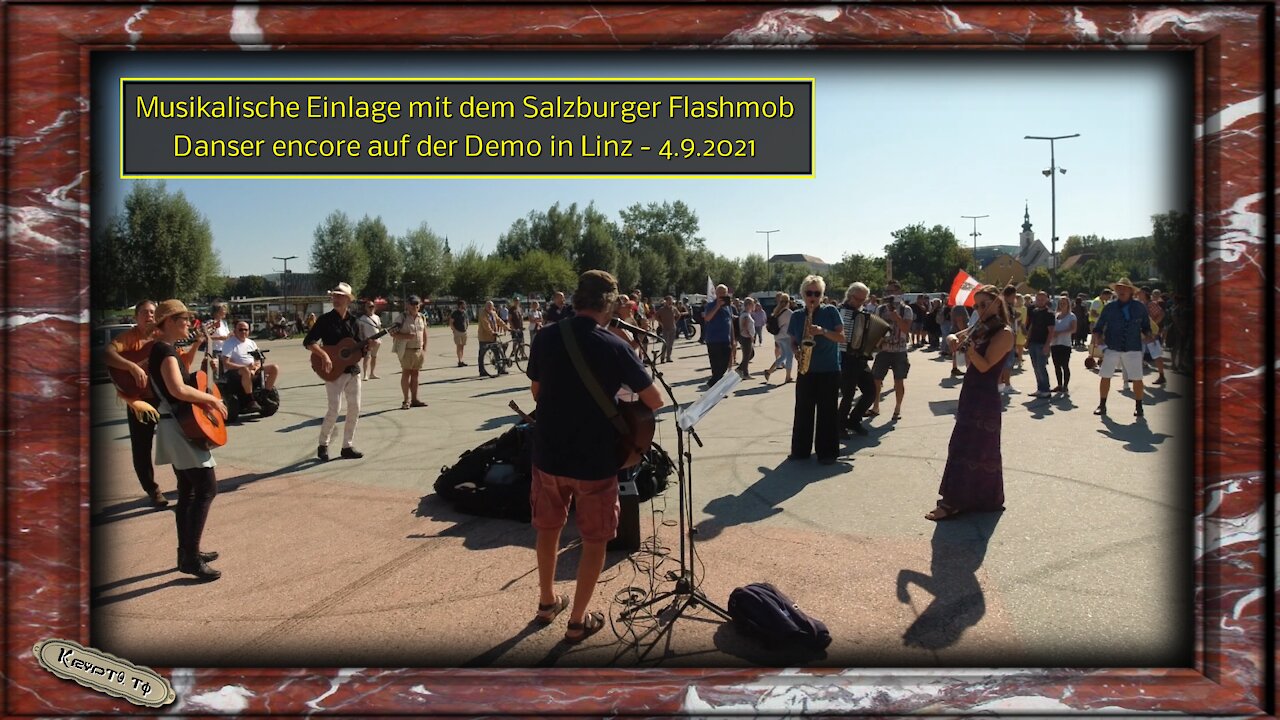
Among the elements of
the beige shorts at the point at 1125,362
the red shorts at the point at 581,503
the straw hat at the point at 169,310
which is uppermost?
the straw hat at the point at 169,310

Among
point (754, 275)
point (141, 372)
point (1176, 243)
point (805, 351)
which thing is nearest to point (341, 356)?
point (141, 372)

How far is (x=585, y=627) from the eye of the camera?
3.56m

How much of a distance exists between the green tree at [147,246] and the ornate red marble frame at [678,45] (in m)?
0.41

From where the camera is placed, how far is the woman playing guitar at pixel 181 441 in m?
4.14

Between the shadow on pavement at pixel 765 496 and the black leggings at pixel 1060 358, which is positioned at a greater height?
the black leggings at pixel 1060 358

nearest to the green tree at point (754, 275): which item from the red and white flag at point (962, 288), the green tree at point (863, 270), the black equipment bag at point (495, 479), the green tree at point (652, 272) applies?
the green tree at point (652, 272)

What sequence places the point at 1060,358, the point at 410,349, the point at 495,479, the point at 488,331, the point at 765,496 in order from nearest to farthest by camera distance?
the point at 495,479 → the point at 765,496 → the point at 410,349 → the point at 1060,358 → the point at 488,331

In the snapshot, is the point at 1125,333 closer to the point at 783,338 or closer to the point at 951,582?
the point at 783,338

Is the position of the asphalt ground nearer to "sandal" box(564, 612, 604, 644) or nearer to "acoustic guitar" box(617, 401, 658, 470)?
"sandal" box(564, 612, 604, 644)

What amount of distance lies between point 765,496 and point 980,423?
169 centimetres

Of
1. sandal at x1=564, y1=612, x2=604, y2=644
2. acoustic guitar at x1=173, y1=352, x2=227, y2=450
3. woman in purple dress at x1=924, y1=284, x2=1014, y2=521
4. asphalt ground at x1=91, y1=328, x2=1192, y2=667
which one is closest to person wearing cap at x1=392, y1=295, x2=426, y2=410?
asphalt ground at x1=91, y1=328, x2=1192, y2=667

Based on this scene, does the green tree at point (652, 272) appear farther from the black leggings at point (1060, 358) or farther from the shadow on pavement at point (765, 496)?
the shadow on pavement at point (765, 496)

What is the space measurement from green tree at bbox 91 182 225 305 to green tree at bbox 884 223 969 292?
87.8 feet

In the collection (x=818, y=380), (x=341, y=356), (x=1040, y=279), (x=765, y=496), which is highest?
(x=1040, y=279)
